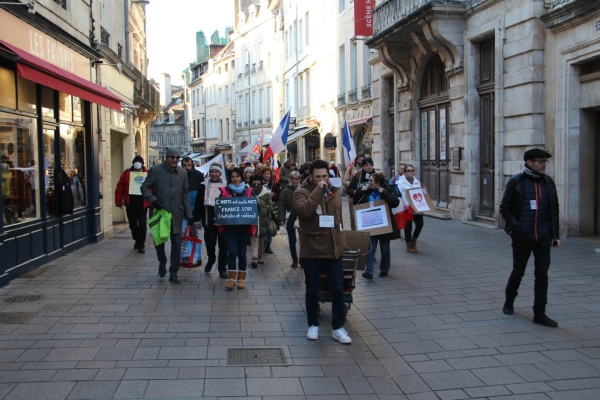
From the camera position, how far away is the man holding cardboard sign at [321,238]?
5.76 meters

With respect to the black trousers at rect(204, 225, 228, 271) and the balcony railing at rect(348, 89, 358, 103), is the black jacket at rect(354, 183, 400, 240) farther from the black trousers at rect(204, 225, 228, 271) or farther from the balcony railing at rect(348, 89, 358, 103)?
the balcony railing at rect(348, 89, 358, 103)

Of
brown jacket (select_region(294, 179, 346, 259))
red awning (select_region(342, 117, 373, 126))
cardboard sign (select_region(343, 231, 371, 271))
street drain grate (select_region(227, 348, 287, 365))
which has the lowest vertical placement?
street drain grate (select_region(227, 348, 287, 365))

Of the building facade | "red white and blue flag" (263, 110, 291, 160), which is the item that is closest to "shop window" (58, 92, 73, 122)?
the building facade

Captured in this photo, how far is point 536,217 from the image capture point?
6.30 metres

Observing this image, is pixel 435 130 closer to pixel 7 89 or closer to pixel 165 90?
pixel 7 89

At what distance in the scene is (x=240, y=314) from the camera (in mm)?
6879

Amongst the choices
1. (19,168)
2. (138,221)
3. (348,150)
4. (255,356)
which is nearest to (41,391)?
(255,356)

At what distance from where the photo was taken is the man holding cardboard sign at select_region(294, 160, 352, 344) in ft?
18.9

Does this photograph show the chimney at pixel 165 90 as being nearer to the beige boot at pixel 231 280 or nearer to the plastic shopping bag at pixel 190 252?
the plastic shopping bag at pixel 190 252

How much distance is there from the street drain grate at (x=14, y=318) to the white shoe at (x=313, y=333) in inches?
117

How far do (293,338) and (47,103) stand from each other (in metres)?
7.03

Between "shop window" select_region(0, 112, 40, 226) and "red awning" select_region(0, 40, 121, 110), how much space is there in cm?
95

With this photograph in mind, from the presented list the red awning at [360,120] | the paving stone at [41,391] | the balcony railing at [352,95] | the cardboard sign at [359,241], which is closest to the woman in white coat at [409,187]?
the cardboard sign at [359,241]

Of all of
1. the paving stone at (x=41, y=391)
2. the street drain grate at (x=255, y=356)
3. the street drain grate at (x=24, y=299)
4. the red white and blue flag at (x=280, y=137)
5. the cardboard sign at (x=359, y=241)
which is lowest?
the street drain grate at (x=255, y=356)
